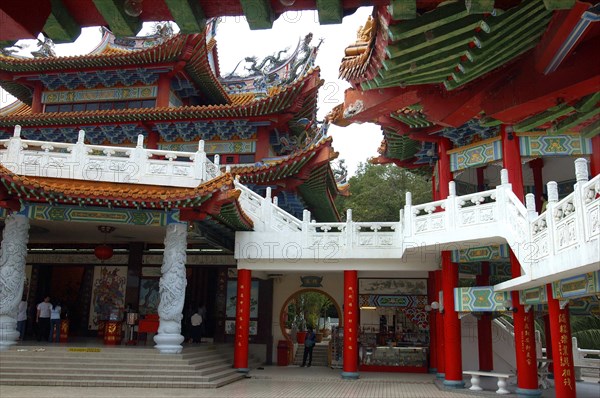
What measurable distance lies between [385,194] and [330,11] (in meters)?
32.3

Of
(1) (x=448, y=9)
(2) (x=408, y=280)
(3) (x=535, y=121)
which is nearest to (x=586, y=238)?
(3) (x=535, y=121)

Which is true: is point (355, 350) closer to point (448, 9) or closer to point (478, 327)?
point (478, 327)

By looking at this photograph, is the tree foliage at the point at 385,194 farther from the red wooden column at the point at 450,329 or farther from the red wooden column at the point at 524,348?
the red wooden column at the point at 524,348

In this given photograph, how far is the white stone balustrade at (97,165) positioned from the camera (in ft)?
39.7

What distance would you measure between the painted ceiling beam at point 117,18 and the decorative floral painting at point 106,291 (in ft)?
45.4

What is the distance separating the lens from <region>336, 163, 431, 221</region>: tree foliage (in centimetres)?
3381

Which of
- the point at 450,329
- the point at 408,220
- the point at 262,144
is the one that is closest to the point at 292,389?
the point at 450,329

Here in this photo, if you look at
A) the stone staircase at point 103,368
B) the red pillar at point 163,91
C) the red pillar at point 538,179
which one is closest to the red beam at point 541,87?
the stone staircase at point 103,368

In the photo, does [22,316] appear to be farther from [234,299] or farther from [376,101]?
Result: [376,101]

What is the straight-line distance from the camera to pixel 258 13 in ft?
8.77

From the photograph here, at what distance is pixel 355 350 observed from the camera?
511 inches

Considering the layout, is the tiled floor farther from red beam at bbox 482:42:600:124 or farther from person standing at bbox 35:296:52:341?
red beam at bbox 482:42:600:124

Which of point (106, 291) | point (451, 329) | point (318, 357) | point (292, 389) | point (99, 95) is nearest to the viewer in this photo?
point (292, 389)

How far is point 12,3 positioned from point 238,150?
14.8 metres
